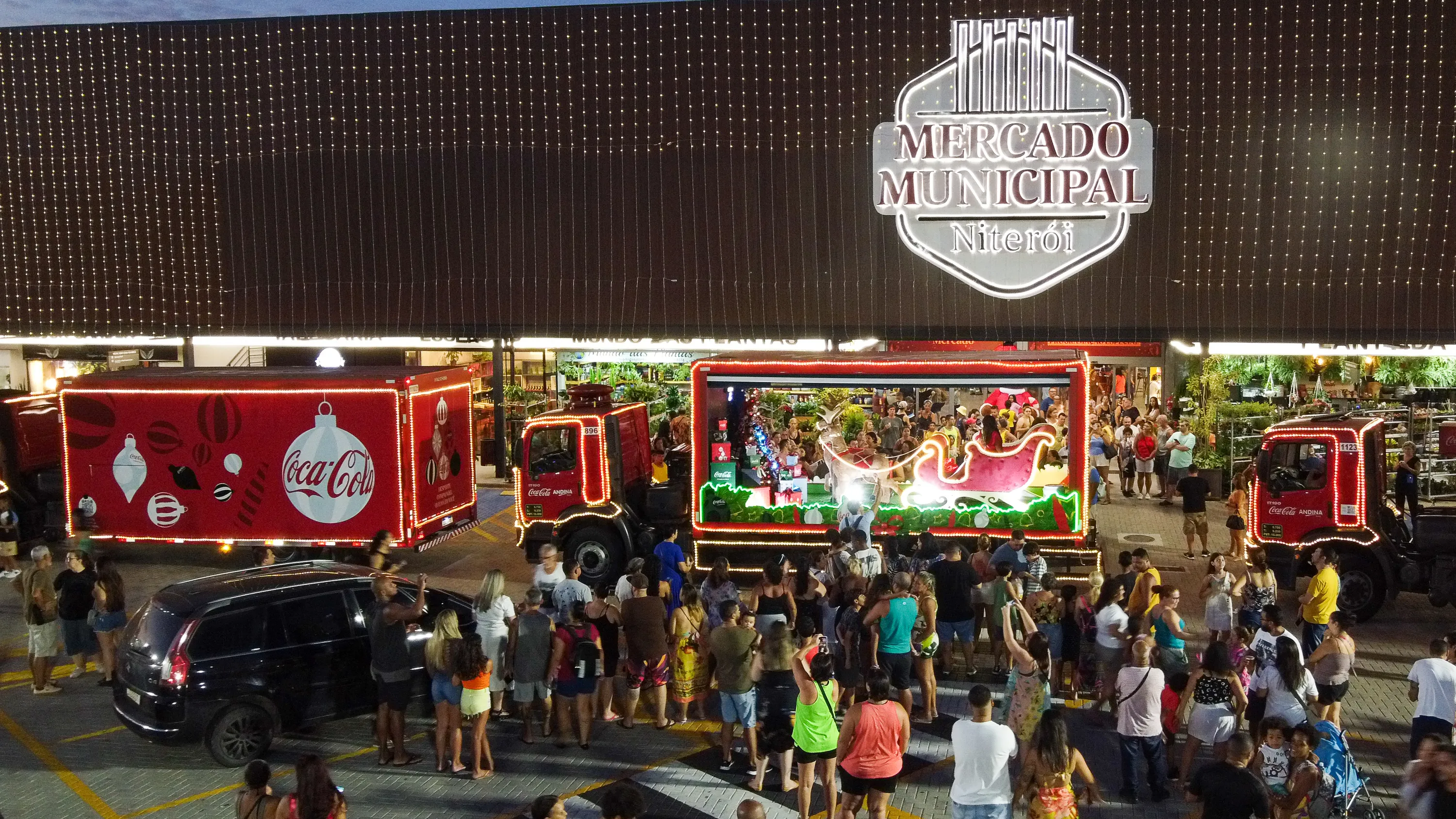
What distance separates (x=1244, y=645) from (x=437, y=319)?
18.8 m

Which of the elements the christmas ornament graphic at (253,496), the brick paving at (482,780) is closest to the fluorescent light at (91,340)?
the christmas ornament graphic at (253,496)

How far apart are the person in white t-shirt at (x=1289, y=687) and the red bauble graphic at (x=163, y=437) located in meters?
14.5

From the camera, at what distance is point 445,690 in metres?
10.4

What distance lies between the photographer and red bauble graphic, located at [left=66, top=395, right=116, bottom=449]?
17.9m

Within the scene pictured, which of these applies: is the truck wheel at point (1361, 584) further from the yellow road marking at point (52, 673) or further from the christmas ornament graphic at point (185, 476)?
the christmas ornament graphic at point (185, 476)

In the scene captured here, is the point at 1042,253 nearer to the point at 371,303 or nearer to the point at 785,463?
the point at 785,463

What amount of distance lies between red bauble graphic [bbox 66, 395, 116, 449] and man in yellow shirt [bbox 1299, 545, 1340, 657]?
15579 millimetres

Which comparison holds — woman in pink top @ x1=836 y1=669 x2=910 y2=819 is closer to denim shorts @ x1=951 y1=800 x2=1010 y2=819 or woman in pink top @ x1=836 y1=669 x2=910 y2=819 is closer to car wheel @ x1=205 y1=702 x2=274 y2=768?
denim shorts @ x1=951 y1=800 x2=1010 y2=819

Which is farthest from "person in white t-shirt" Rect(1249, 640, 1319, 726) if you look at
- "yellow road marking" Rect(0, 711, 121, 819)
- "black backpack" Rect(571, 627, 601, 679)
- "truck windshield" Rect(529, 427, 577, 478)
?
"truck windshield" Rect(529, 427, 577, 478)

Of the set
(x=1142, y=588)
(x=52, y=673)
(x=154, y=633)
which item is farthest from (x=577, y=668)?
(x=52, y=673)

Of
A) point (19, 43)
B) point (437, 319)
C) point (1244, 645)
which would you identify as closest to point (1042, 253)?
point (437, 319)

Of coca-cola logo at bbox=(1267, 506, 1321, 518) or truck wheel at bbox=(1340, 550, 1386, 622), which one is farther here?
coca-cola logo at bbox=(1267, 506, 1321, 518)

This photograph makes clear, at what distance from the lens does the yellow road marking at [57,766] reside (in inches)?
398

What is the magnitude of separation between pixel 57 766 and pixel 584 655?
15.6 ft
